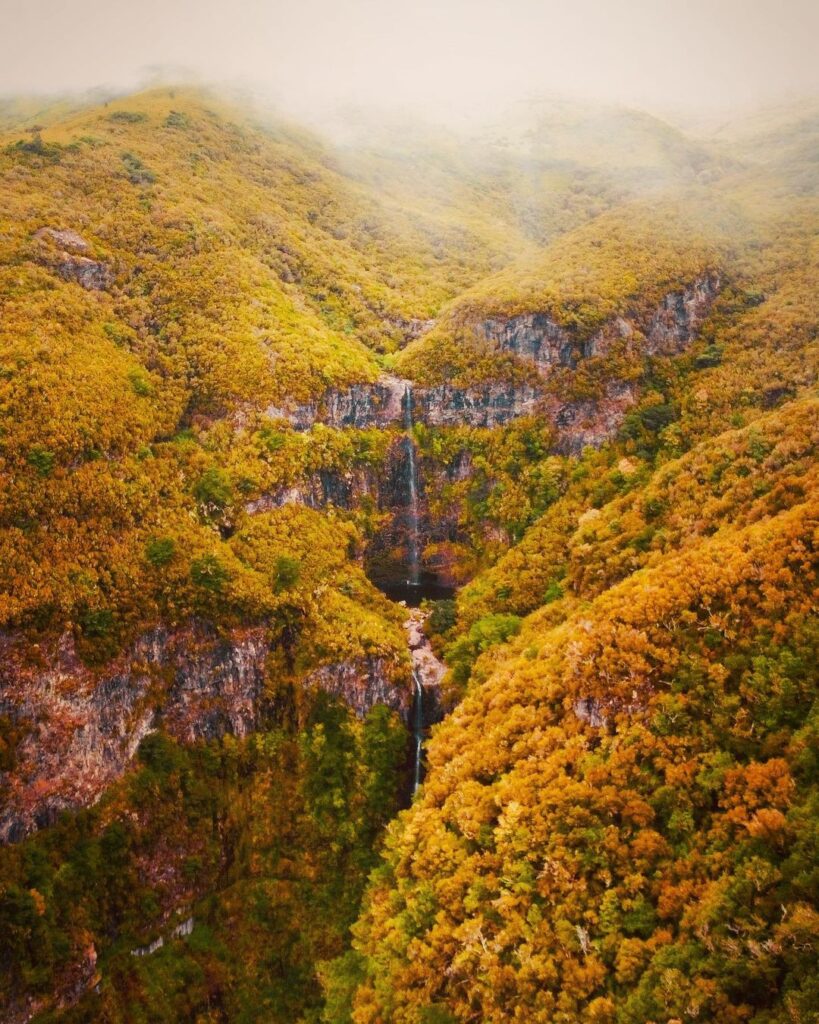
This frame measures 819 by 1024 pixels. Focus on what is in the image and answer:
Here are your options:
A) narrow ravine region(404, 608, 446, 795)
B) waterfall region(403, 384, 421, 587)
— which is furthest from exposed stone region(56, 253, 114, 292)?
narrow ravine region(404, 608, 446, 795)

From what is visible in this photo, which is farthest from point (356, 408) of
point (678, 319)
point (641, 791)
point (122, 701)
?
point (641, 791)

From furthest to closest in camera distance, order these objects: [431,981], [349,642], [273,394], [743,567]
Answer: [273,394], [349,642], [743,567], [431,981]

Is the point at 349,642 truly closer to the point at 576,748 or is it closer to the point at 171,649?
the point at 171,649

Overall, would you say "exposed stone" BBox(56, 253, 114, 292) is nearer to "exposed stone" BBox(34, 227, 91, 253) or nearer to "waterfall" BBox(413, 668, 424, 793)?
"exposed stone" BBox(34, 227, 91, 253)

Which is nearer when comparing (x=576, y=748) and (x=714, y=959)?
(x=714, y=959)

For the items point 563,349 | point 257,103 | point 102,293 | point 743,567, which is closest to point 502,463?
point 563,349

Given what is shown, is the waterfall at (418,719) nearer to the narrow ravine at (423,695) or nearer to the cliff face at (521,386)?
the narrow ravine at (423,695)

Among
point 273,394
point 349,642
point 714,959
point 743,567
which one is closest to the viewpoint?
point 714,959
